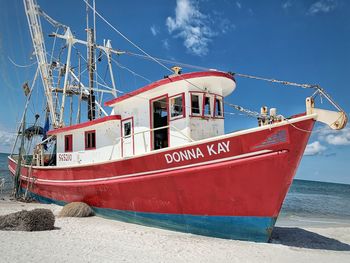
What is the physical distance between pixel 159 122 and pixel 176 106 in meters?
0.96

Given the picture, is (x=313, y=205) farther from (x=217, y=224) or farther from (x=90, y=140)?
(x=217, y=224)

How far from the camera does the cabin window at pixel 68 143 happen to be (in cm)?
1325

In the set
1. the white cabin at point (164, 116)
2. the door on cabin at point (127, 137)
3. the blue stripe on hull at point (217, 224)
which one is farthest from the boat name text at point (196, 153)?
the door on cabin at point (127, 137)

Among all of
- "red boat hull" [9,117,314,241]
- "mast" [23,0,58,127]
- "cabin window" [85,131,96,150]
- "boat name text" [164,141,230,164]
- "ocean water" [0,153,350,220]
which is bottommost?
"ocean water" [0,153,350,220]

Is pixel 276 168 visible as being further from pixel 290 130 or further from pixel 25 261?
pixel 25 261

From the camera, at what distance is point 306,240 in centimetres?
940

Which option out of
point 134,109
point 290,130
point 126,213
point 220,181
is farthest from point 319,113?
point 126,213

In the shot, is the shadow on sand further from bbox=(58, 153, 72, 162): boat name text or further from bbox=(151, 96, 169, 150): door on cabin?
bbox=(58, 153, 72, 162): boat name text

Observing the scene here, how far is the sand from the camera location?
6301mm

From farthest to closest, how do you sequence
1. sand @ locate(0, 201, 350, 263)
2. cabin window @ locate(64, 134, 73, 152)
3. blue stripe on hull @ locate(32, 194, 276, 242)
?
cabin window @ locate(64, 134, 73, 152), blue stripe on hull @ locate(32, 194, 276, 242), sand @ locate(0, 201, 350, 263)

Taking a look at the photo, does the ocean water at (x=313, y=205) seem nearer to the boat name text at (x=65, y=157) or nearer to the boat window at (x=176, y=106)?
the boat name text at (x=65, y=157)

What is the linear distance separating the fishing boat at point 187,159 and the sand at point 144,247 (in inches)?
25.1

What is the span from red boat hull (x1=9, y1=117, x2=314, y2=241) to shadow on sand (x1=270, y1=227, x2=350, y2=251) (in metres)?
1.42

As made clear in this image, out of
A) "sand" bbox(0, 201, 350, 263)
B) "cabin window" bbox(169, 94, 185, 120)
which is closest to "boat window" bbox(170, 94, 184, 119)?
"cabin window" bbox(169, 94, 185, 120)
